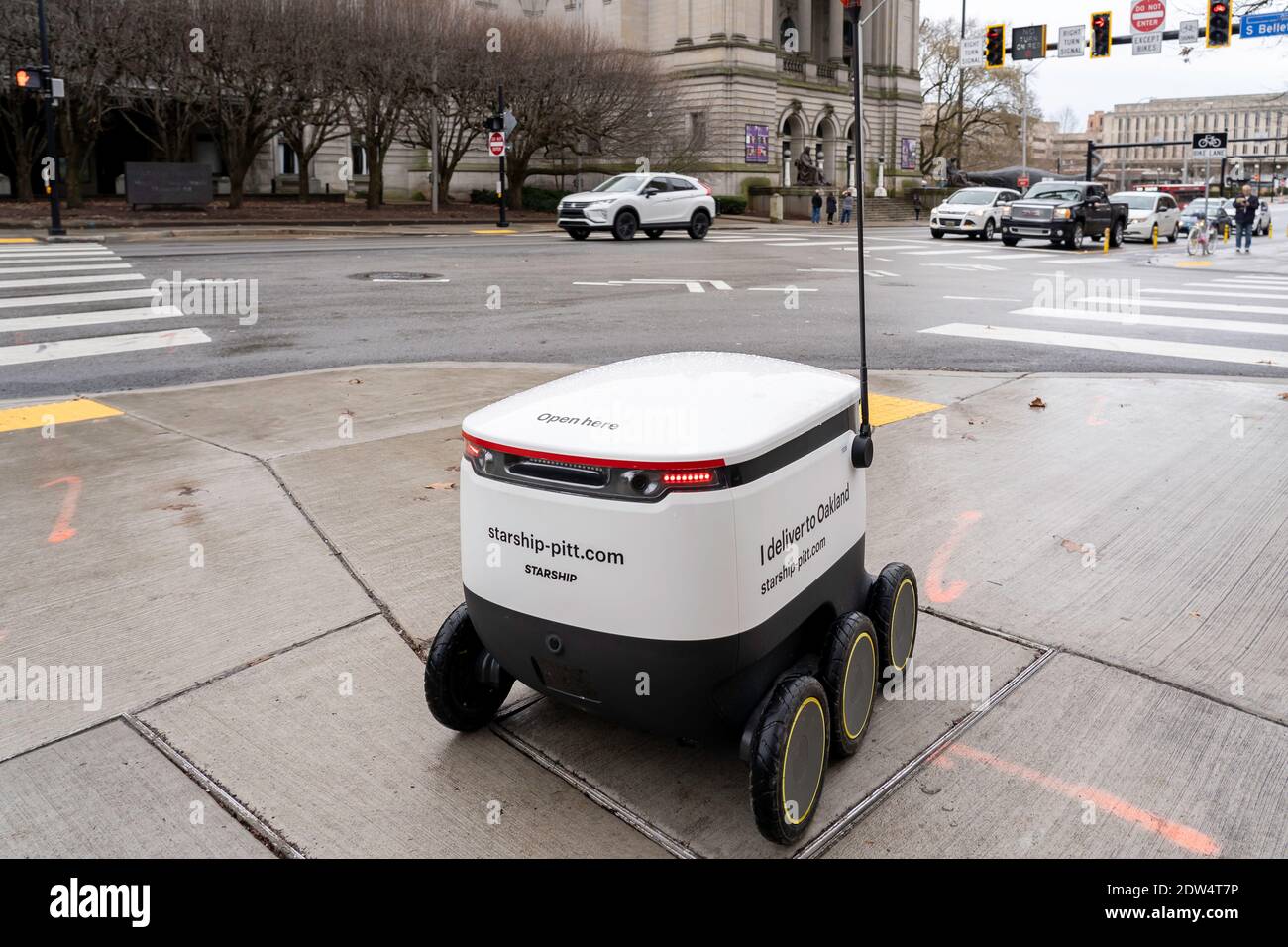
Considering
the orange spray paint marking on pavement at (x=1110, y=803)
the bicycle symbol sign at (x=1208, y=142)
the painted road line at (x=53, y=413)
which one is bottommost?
the orange spray paint marking on pavement at (x=1110, y=803)

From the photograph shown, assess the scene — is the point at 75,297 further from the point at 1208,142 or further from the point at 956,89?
the point at 956,89

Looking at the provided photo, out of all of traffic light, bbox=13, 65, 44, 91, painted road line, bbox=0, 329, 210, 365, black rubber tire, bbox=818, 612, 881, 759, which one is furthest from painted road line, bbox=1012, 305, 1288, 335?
traffic light, bbox=13, 65, 44, 91

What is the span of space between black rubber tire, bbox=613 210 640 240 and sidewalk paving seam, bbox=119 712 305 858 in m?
26.5

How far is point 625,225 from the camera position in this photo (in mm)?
29094

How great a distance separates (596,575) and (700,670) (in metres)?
0.33

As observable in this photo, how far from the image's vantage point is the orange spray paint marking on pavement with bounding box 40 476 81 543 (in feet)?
15.9

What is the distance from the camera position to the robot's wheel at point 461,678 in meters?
3.16

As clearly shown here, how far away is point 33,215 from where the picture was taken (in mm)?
30766

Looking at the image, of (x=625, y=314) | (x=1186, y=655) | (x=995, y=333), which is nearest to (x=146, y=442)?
(x=1186, y=655)

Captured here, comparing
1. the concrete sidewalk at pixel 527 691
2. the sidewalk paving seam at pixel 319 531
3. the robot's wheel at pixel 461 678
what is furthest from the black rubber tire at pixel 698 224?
the robot's wheel at pixel 461 678

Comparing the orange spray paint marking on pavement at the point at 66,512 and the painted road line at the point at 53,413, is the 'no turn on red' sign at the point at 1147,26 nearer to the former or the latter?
the painted road line at the point at 53,413

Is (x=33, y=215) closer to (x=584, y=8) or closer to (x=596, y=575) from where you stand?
(x=596, y=575)

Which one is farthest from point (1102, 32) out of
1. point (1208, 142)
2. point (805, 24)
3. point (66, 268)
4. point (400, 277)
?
point (805, 24)

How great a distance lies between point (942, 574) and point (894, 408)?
318 centimetres
